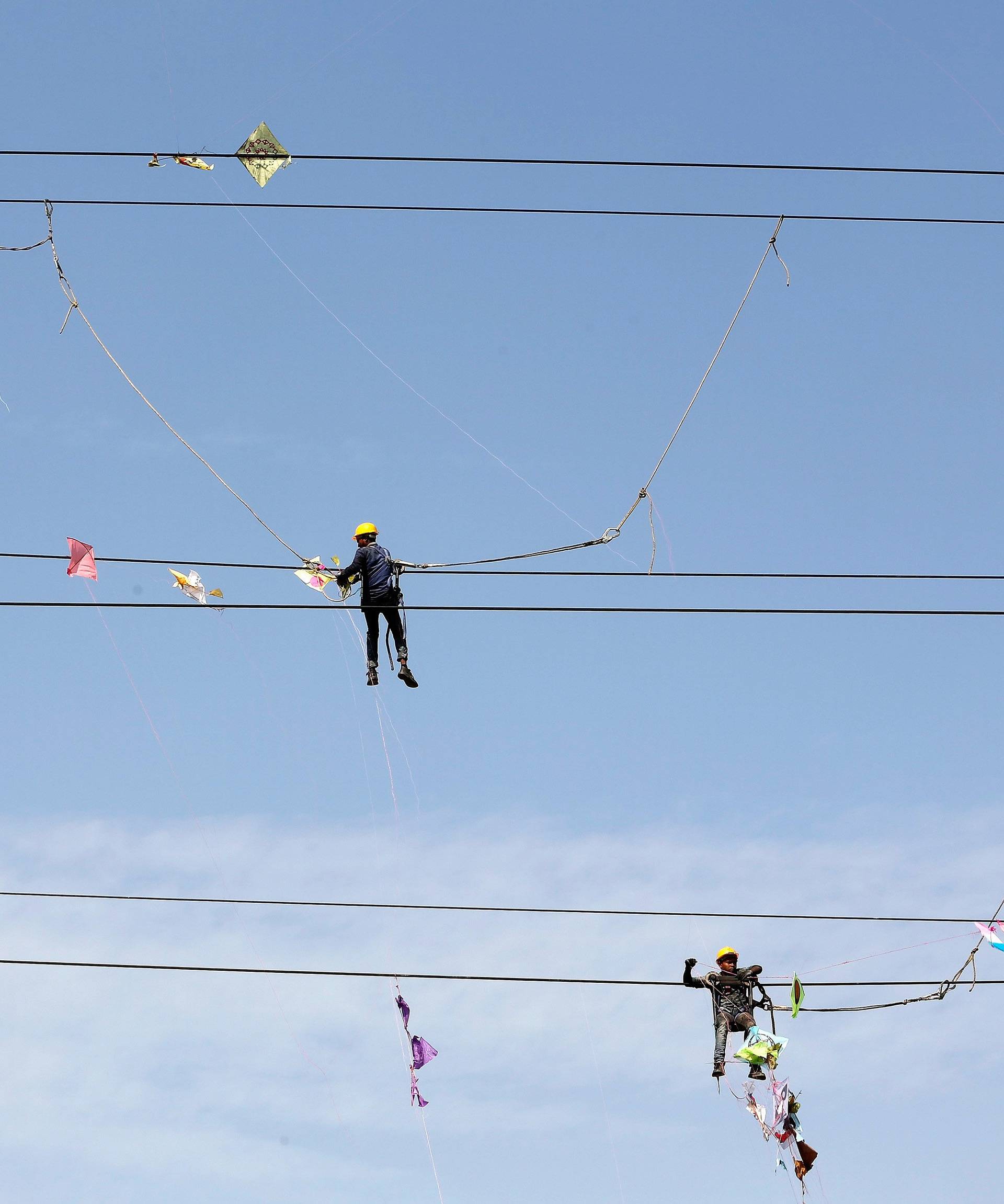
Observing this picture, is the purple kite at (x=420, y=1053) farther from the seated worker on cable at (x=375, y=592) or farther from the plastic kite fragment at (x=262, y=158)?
the plastic kite fragment at (x=262, y=158)

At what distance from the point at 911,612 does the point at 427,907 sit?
4.21m

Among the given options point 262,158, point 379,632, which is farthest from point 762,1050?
point 262,158

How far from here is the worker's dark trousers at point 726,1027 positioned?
14.1m

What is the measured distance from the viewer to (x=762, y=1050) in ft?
45.1

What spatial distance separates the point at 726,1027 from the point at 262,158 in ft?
29.0

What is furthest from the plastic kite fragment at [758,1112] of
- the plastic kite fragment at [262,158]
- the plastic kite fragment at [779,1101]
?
the plastic kite fragment at [262,158]

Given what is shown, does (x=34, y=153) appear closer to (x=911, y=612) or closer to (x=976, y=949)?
(x=911, y=612)

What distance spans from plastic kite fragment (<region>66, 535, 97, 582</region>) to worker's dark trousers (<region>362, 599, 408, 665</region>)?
246cm

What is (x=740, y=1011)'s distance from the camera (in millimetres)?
14141

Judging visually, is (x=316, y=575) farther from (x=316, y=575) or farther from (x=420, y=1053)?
(x=420, y=1053)

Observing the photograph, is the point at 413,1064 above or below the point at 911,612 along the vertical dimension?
below

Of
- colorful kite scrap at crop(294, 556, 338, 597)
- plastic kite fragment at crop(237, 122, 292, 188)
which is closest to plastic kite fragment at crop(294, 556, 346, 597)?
colorful kite scrap at crop(294, 556, 338, 597)

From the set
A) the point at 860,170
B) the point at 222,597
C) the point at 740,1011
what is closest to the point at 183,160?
the point at 222,597

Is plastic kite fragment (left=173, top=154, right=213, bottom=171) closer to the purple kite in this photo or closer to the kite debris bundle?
the kite debris bundle
